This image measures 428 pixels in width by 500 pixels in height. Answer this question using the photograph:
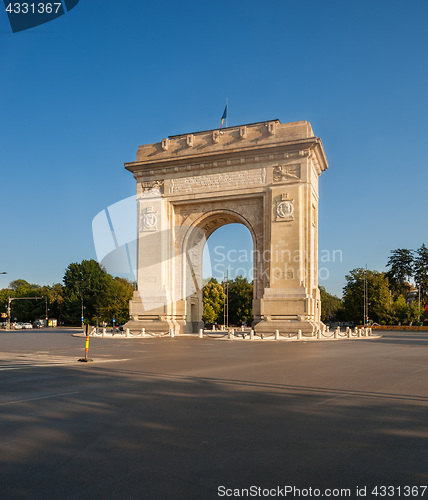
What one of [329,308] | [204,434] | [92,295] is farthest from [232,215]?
Result: [329,308]

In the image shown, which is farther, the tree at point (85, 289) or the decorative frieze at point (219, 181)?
the tree at point (85, 289)

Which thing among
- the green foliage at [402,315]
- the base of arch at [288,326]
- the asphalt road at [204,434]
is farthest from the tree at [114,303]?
the asphalt road at [204,434]

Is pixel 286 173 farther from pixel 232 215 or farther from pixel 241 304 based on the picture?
pixel 241 304

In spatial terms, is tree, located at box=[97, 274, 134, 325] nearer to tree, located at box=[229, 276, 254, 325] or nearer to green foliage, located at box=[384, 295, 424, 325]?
tree, located at box=[229, 276, 254, 325]

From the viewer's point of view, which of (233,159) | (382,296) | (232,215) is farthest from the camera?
(382,296)

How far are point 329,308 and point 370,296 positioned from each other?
51509 mm

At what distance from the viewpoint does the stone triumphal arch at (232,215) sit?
112 ft

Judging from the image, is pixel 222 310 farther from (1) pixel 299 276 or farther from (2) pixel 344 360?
(2) pixel 344 360

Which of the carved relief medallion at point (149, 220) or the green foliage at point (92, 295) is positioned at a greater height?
the carved relief medallion at point (149, 220)

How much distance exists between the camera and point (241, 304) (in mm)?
89188

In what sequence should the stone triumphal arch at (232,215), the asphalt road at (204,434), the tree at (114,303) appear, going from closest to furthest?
the asphalt road at (204,434), the stone triumphal arch at (232,215), the tree at (114,303)

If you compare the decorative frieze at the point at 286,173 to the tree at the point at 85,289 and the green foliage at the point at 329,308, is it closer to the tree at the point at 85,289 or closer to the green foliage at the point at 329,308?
the tree at the point at 85,289

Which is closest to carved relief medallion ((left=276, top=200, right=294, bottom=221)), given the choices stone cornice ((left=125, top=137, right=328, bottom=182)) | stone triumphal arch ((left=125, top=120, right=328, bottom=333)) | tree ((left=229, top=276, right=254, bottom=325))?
stone triumphal arch ((left=125, top=120, right=328, bottom=333))

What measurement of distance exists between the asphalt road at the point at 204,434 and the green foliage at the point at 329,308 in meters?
89.6
